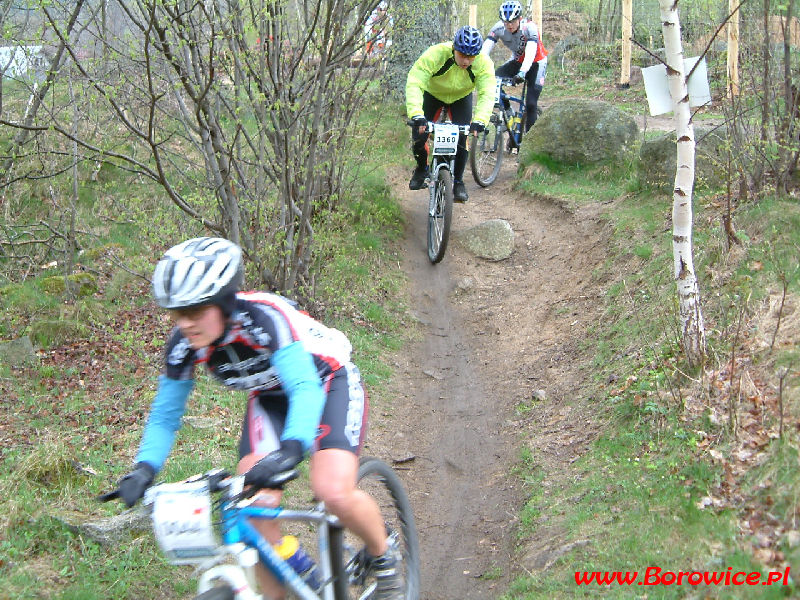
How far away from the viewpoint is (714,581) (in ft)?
10.9

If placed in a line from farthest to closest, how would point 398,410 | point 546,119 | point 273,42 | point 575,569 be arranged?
point 546,119, point 398,410, point 273,42, point 575,569

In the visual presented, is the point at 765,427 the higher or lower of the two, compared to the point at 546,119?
lower

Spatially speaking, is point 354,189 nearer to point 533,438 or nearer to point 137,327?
point 137,327

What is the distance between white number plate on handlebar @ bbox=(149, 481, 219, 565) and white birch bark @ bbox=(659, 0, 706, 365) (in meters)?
3.37

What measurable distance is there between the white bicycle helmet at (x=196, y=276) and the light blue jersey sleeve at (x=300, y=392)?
12.8 inches

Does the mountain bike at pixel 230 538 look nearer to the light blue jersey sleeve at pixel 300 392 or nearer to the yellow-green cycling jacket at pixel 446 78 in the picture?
the light blue jersey sleeve at pixel 300 392

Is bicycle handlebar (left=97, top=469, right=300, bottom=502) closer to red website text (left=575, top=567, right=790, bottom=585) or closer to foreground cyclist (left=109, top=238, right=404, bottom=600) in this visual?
foreground cyclist (left=109, top=238, right=404, bottom=600)

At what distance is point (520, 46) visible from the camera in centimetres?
1185

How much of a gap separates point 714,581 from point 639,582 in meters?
0.38

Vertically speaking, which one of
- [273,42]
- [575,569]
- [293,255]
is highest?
[273,42]

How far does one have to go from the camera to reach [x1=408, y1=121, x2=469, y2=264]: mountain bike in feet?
28.2

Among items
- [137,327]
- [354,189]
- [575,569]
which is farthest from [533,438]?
[354,189]

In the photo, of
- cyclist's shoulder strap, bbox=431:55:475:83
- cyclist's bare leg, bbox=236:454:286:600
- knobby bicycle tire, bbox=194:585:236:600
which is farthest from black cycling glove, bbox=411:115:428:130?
knobby bicycle tire, bbox=194:585:236:600

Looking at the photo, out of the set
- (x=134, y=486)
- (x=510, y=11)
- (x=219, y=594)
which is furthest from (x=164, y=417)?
(x=510, y=11)
